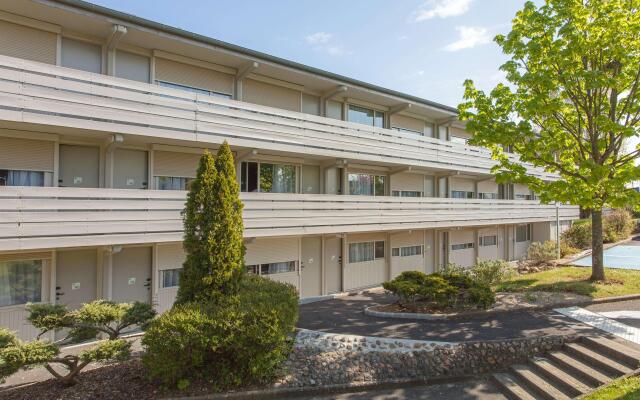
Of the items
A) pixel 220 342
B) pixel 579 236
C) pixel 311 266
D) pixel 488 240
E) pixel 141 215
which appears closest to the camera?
pixel 220 342

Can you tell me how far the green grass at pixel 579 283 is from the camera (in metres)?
12.9

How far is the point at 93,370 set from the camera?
8.33 metres

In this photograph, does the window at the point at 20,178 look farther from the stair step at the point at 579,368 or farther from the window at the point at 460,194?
Answer: the window at the point at 460,194

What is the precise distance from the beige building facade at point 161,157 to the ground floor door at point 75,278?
0.04 metres

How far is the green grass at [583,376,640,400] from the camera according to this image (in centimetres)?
673

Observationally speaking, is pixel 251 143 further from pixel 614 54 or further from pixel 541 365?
pixel 614 54

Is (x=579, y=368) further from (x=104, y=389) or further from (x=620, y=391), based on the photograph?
(x=104, y=389)

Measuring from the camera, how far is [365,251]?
19.5 meters

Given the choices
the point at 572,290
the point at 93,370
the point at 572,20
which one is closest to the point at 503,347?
the point at 572,290

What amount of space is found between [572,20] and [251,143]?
12.1 metres

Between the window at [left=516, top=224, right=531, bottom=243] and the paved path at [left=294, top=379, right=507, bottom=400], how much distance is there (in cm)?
2487

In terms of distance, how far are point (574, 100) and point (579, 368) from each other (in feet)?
33.4

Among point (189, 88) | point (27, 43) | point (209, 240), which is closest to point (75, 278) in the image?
point (209, 240)

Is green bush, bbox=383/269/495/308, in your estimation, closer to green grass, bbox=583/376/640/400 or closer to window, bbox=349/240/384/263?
green grass, bbox=583/376/640/400
